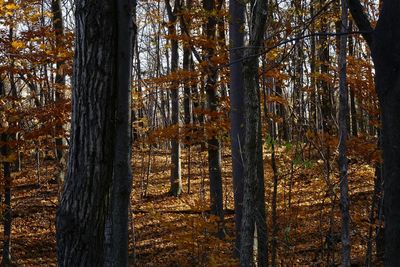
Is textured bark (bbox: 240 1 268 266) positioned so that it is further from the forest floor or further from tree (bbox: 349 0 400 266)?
tree (bbox: 349 0 400 266)

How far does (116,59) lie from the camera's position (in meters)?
4.23

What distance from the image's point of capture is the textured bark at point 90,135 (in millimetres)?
4004

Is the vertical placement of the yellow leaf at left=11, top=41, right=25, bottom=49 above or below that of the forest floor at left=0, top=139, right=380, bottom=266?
above

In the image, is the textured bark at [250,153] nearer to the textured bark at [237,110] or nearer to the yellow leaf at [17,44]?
the textured bark at [237,110]

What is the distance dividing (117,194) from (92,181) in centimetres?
119

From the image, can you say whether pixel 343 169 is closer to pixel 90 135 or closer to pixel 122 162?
pixel 122 162

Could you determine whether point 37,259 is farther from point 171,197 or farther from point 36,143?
point 171,197

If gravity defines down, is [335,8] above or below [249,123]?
above

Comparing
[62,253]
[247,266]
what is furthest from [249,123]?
[62,253]

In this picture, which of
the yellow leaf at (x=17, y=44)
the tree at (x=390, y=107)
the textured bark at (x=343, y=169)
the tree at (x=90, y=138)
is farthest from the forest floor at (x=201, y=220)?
the tree at (x=90, y=138)

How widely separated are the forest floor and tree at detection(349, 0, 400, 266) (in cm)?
365

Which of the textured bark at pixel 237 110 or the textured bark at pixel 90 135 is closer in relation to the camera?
the textured bark at pixel 90 135

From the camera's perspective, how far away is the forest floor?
30.3 ft

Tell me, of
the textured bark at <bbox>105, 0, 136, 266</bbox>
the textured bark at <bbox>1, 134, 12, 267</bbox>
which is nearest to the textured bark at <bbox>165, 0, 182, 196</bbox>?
the textured bark at <bbox>1, 134, 12, 267</bbox>
